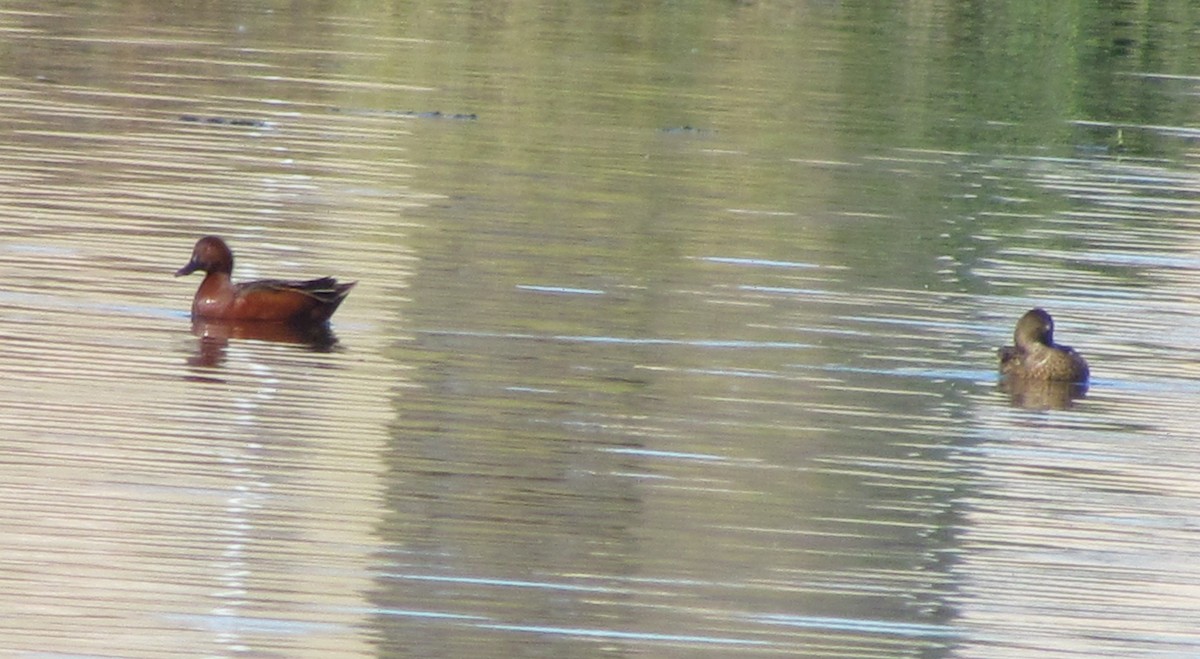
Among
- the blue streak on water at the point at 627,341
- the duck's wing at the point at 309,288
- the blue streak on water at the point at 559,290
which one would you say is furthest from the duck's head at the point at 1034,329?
the duck's wing at the point at 309,288

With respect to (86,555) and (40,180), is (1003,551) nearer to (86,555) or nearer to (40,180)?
(86,555)

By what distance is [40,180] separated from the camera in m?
17.7

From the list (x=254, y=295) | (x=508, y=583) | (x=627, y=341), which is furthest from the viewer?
(x=254, y=295)

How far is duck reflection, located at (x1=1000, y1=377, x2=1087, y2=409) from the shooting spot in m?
12.7

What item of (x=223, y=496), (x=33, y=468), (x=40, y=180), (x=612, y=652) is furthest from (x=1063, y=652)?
(x=40, y=180)

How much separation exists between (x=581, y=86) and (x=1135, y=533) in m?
17.0

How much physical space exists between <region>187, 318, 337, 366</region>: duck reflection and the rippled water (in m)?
0.08

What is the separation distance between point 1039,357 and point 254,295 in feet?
13.3

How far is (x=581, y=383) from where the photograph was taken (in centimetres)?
1217

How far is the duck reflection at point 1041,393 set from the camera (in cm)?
1268

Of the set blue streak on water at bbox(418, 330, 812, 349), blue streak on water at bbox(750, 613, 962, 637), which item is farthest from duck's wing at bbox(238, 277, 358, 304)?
blue streak on water at bbox(750, 613, 962, 637)

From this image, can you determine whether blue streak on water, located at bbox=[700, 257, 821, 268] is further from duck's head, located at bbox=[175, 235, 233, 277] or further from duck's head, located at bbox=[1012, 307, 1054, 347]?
duck's head, located at bbox=[175, 235, 233, 277]

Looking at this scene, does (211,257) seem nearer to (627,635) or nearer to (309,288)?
(309,288)

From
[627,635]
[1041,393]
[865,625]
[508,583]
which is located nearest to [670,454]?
[508,583]
